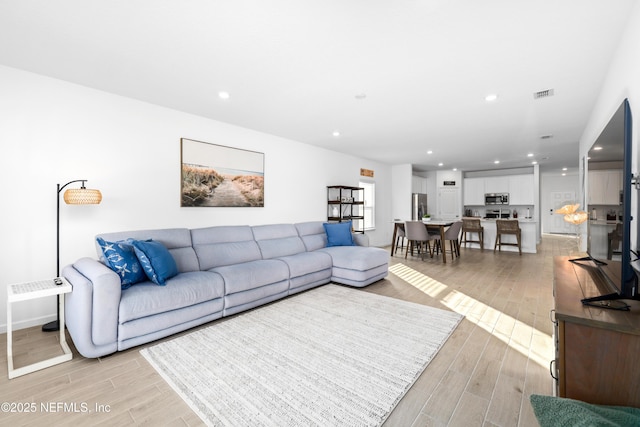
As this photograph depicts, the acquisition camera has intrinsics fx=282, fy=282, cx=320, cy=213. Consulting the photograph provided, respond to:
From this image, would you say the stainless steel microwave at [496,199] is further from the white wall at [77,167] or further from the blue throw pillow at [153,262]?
the blue throw pillow at [153,262]

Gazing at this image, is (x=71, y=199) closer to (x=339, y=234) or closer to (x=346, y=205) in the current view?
(x=339, y=234)

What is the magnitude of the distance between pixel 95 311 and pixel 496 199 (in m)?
10.5

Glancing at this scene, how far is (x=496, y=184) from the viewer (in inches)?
368

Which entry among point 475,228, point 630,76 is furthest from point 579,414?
point 475,228

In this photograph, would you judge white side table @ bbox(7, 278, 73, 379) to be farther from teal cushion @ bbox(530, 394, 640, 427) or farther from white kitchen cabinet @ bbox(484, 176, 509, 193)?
white kitchen cabinet @ bbox(484, 176, 509, 193)

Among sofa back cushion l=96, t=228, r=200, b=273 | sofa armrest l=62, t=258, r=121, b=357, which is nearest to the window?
sofa back cushion l=96, t=228, r=200, b=273

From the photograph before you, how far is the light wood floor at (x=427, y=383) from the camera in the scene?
1.64 m

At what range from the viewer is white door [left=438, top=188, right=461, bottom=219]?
9789 millimetres

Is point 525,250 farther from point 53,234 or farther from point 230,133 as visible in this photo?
point 53,234

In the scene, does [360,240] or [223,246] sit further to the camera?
[360,240]

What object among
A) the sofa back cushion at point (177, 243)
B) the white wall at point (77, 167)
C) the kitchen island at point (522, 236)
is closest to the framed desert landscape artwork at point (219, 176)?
the white wall at point (77, 167)

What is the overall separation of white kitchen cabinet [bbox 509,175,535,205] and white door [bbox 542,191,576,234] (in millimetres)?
3105

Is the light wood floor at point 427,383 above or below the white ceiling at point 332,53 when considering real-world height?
below

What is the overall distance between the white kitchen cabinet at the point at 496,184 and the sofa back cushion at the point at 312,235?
23.3ft
